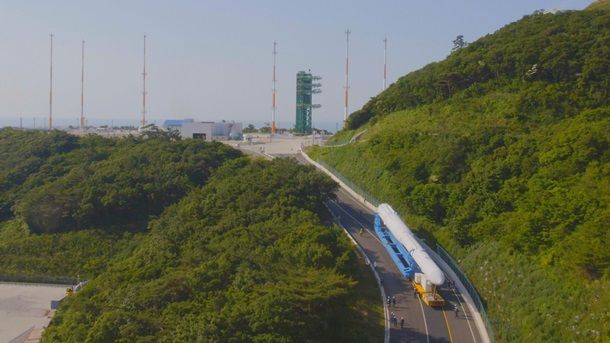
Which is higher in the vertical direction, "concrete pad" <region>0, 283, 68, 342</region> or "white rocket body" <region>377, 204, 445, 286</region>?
"white rocket body" <region>377, 204, 445, 286</region>

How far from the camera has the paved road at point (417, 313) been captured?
72.3ft

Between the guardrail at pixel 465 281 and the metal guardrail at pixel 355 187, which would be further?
the metal guardrail at pixel 355 187

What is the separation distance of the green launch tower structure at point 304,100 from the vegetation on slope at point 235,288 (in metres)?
51.3

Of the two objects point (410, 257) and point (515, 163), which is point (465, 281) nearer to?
point (410, 257)

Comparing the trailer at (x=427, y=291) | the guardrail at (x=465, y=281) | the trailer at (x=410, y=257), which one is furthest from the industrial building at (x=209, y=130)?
the trailer at (x=427, y=291)

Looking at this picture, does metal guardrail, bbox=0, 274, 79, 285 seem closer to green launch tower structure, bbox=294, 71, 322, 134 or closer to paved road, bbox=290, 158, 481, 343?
paved road, bbox=290, 158, 481, 343

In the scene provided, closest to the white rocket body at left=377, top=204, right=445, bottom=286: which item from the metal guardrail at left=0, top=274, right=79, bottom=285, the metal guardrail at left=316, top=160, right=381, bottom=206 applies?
the metal guardrail at left=316, top=160, right=381, bottom=206

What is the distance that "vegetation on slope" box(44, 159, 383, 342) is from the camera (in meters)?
18.0

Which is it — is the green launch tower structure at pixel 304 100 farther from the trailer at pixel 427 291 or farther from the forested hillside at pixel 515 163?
the trailer at pixel 427 291

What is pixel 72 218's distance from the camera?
3878cm

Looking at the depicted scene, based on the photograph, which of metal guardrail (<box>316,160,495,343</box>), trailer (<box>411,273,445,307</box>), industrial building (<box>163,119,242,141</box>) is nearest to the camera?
metal guardrail (<box>316,160,495,343</box>)

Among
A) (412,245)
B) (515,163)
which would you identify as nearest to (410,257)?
(412,245)

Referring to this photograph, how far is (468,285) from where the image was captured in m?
25.8

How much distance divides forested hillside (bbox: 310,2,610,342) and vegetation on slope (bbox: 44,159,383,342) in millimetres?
6626
